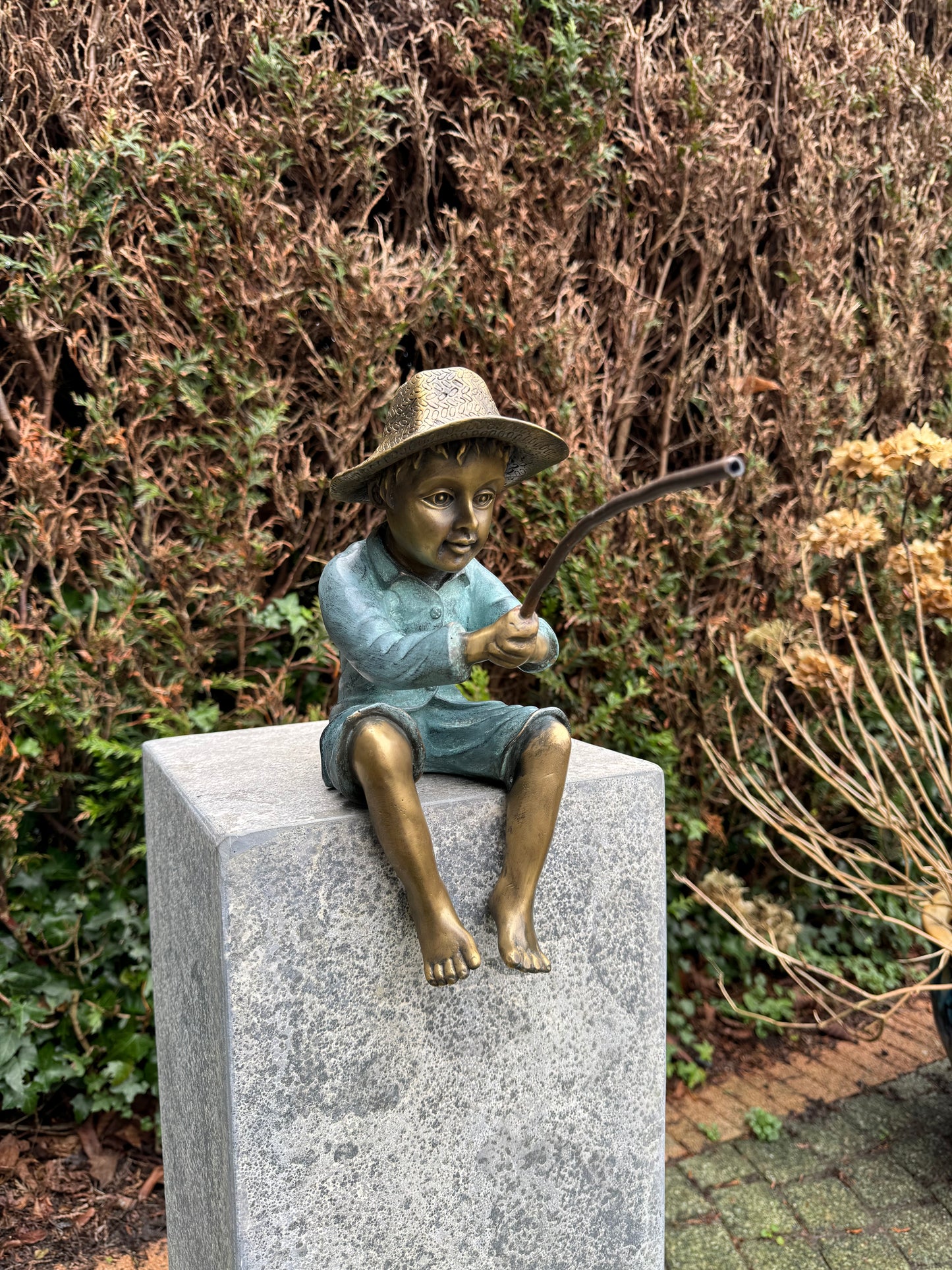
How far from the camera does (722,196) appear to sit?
11.7 feet

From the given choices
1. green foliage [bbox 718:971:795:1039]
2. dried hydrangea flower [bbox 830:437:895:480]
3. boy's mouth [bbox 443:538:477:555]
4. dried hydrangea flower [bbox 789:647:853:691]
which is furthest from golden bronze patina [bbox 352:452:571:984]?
green foliage [bbox 718:971:795:1039]

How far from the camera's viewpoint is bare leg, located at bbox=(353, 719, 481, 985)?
1.57m

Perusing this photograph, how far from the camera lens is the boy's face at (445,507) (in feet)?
5.48

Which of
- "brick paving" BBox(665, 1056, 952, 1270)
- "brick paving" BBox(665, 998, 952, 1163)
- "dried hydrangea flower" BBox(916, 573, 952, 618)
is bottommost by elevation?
"brick paving" BBox(665, 998, 952, 1163)

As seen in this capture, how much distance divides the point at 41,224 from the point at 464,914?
7.69 feet

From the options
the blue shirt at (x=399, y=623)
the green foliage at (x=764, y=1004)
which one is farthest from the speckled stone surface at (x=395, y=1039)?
the green foliage at (x=764, y=1004)

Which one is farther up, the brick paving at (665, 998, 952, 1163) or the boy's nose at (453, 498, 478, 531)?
the boy's nose at (453, 498, 478, 531)

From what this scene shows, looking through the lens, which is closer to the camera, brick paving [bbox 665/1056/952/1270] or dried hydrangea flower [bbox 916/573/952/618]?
brick paving [bbox 665/1056/952/1270]

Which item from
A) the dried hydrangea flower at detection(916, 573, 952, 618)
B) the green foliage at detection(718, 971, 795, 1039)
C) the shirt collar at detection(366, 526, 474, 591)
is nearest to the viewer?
the shirt collar at detection(366, 526, 474, 591)

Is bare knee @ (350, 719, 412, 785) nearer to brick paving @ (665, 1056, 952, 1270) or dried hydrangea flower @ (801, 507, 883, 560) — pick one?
dried hydrangea flower @ (801, 507, 883, 560)

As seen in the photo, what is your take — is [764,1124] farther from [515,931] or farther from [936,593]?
[515,931]

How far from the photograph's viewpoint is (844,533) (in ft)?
8.70

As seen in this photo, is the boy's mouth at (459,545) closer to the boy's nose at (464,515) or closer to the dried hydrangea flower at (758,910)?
the boy's nose at (464,515)

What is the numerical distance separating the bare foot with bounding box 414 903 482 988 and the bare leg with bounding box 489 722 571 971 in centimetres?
11
